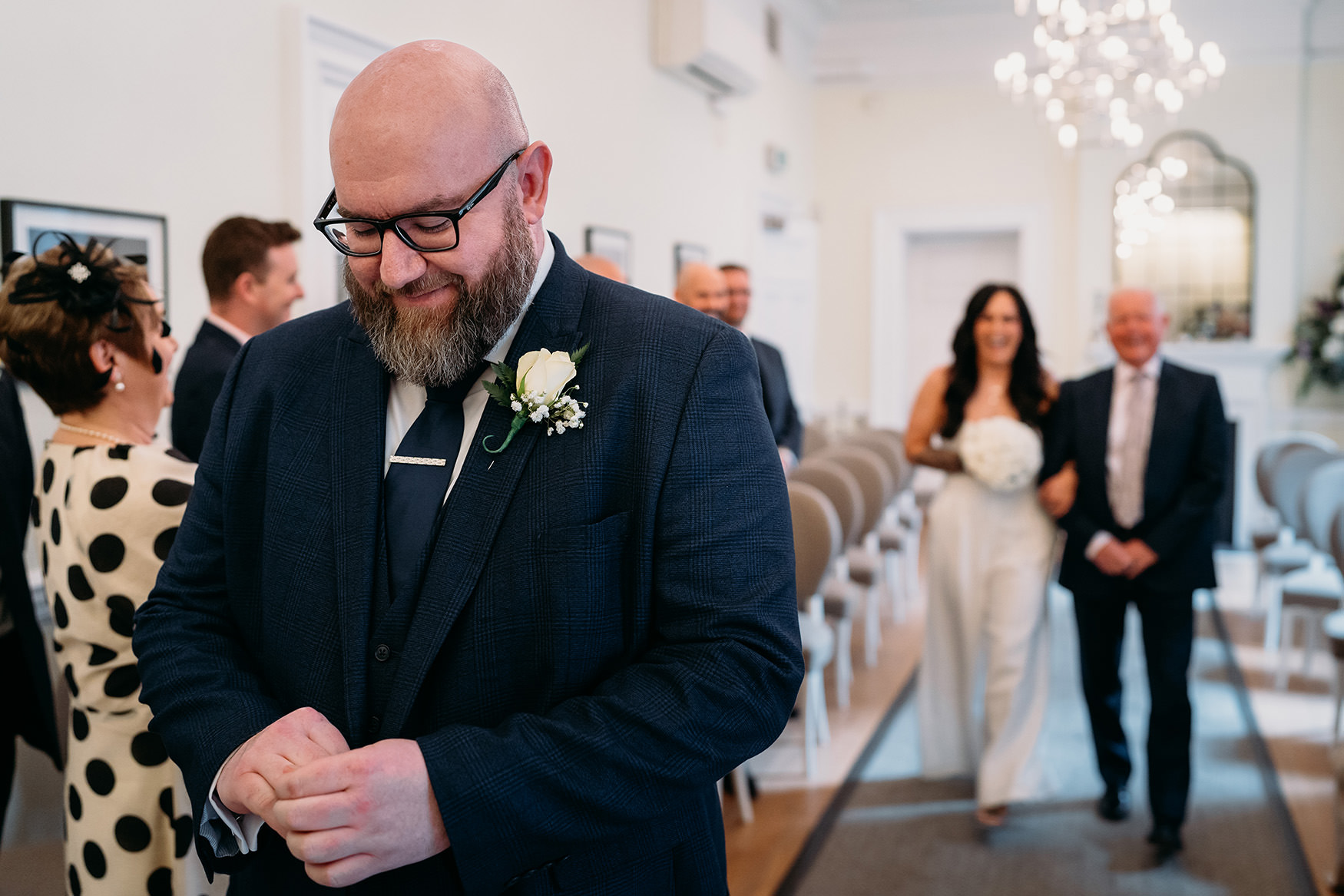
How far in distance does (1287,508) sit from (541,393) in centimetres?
585

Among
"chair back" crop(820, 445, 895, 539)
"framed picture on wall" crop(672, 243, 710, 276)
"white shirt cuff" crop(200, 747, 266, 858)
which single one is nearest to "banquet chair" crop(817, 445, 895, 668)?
"chair back" crop(820, 445, 895, 539)

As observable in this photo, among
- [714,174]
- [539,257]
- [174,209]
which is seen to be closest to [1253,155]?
[714,174]

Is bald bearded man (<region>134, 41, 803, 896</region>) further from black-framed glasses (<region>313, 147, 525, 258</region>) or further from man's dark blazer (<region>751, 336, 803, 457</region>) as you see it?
man's dark blazer (<region>751, 336, 803, 457</region>)

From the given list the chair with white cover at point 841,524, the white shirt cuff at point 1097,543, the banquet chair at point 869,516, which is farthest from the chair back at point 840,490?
the white shirt cuff at point 1097,543

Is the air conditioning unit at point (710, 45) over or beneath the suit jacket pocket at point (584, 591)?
over

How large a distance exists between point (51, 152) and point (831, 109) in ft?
29.3

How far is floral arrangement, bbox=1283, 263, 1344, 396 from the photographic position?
27.5 feet

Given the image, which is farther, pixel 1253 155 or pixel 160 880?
pixel 1253 155

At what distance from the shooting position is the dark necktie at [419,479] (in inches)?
53.1

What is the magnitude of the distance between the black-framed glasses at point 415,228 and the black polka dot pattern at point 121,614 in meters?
0.99

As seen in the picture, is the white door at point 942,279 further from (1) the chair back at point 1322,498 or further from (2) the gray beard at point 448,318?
(2) the gray beard at point 448,318

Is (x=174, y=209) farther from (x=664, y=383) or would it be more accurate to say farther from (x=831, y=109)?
(x=831, y=109)

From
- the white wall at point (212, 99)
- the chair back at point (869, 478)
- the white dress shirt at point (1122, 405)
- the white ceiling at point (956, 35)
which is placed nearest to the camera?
the white wall at point (212, 99)

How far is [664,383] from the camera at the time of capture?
4.35 feet
